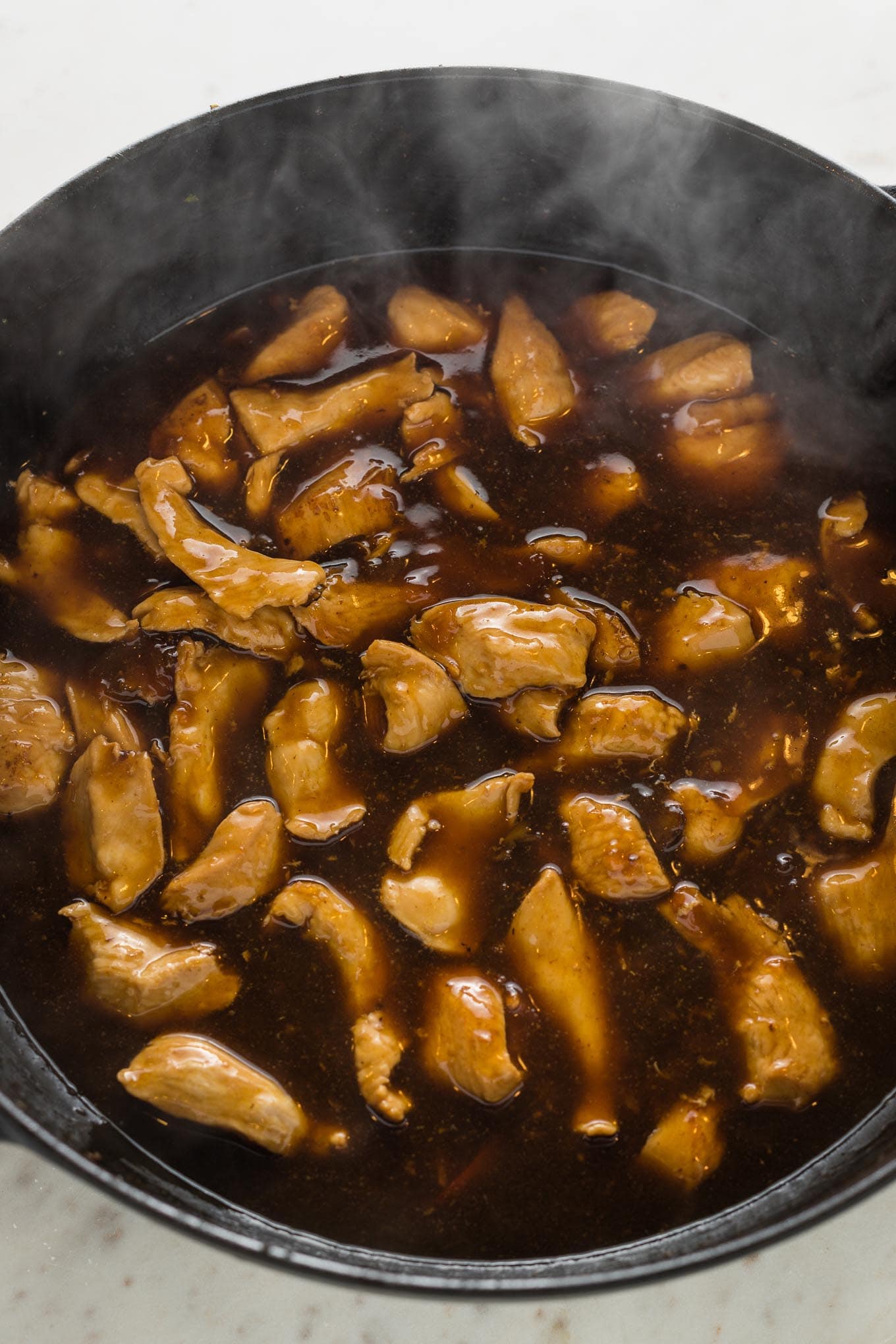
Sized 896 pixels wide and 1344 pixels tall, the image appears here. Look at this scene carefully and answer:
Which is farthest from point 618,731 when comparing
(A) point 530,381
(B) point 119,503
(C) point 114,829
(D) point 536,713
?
(B) point 119,503

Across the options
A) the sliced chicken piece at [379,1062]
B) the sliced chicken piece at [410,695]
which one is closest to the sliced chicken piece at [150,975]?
the sliced chicken piece at [379,1062]

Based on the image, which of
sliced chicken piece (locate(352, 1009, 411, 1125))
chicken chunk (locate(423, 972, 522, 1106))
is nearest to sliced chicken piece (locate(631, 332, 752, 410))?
chicken chunk (locate(423, 972, 522, 1106))

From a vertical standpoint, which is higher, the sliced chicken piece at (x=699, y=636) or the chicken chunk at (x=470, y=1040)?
the sliced chicken piece at (x=699, y=636)

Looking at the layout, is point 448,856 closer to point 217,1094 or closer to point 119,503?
Result: point 217,1094

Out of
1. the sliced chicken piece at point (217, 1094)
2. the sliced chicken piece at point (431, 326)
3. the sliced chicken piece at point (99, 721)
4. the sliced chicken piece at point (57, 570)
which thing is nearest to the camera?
the sliced chicken piece at point (217, 1094)

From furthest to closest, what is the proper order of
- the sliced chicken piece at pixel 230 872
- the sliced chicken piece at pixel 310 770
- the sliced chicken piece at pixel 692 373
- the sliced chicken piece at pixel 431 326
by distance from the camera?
the sliced chicken piece at pixel 431 326 < the sliced chicken piece at pixel 692 373 < the sliced chicken piece at pixel 310 770 < the sliced chicken piece at pixel 230 872

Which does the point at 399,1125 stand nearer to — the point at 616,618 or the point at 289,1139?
the point at 289,1139

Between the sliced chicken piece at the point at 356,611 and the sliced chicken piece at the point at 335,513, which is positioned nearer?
the sliced chicken piece at the point at 356,611

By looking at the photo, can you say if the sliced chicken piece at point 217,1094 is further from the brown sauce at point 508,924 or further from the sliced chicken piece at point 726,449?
the sliced chicken piece at point 726,449
